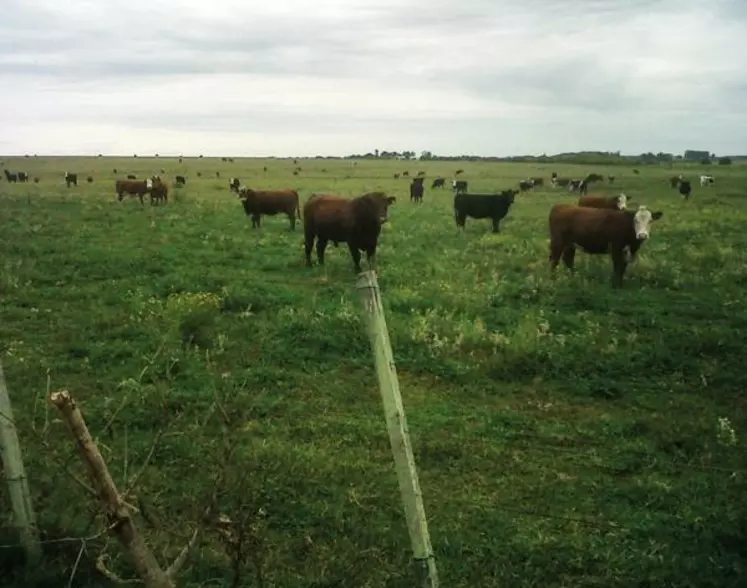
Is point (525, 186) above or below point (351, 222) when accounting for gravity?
above

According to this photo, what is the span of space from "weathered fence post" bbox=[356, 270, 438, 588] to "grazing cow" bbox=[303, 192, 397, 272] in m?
10.7

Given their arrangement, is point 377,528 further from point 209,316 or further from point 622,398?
point 209,316

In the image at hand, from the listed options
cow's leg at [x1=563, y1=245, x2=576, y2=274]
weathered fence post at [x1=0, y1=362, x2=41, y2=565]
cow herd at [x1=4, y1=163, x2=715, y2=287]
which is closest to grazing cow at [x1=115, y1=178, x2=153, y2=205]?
cow herd at [x1=4, y1=163, x2=715, y2=287]

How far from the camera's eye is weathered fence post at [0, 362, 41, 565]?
4125 mm

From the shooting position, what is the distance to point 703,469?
5766mm

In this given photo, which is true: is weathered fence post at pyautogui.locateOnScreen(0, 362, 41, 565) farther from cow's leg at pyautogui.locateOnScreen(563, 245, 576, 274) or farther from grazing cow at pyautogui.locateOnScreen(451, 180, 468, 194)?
grazing cow at pyautogui.locateOnScreen(451, 180, 468, 194)

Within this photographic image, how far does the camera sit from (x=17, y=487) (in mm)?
4199

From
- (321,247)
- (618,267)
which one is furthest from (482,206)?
(618,267)

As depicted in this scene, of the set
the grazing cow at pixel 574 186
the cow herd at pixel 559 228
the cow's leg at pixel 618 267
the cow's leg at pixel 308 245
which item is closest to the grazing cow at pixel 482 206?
the cow herd at pixel 559 228

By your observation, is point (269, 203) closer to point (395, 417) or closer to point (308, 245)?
point (308, 245)

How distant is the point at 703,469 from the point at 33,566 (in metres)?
5.01

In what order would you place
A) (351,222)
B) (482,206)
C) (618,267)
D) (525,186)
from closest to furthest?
(618,267), (351,222), (482,206), (525,186)

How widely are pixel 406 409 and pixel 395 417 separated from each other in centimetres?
379

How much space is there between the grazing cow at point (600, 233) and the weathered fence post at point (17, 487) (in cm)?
1041
